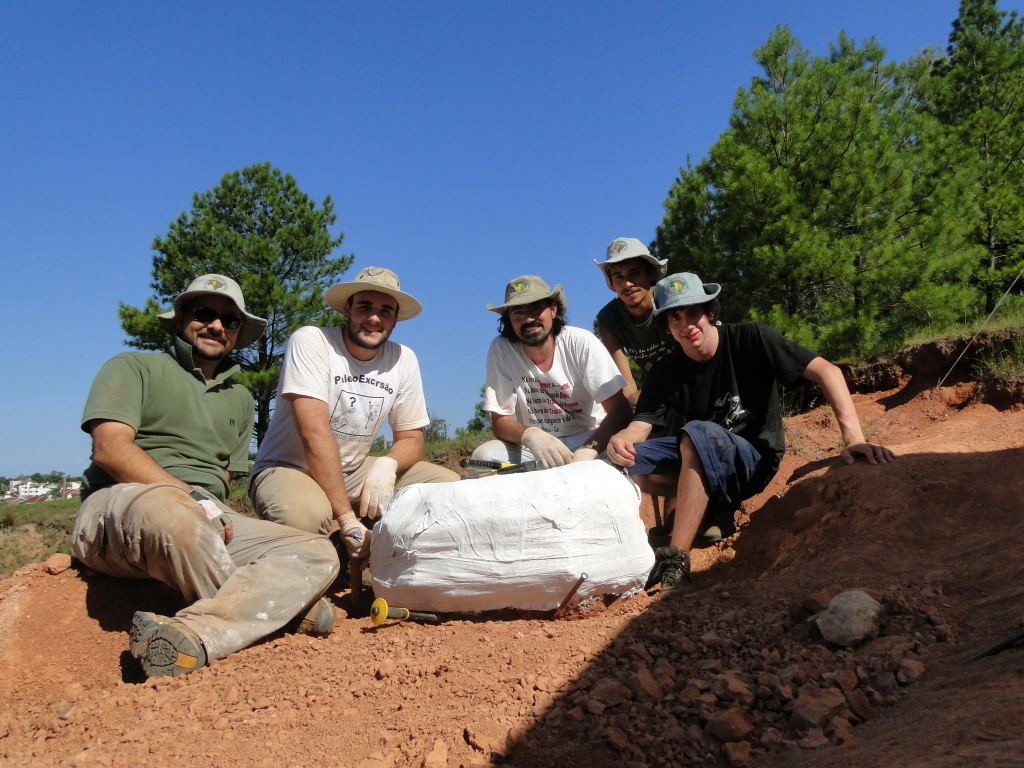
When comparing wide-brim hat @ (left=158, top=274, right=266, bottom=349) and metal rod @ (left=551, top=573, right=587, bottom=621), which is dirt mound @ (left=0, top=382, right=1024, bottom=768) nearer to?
metal rod @ (left=551, top=573, right=587, bottom=621)

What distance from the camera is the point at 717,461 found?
3283 mm

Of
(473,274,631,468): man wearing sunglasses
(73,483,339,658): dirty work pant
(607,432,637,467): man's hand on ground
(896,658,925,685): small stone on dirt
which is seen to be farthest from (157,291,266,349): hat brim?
(896,658,925,685): small stone on dirt

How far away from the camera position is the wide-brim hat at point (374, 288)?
3627 mm

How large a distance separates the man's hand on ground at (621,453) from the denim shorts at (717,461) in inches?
6.9

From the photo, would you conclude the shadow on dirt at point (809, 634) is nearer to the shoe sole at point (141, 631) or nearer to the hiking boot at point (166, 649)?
the hiking boot at point (166, 649)

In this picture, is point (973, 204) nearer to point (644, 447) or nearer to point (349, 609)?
point (644, 447)

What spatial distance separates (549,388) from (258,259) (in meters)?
11.1

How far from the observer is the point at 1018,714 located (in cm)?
135

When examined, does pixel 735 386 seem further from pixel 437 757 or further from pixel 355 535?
pixel 437 757

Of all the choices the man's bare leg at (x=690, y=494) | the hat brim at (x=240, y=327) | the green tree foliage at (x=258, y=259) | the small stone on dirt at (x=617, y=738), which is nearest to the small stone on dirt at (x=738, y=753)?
the small stone on dirt at (x=617, y=738)

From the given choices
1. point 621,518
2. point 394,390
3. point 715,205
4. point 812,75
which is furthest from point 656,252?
point 621,518

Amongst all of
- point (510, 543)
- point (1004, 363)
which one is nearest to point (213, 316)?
point (510, 543)

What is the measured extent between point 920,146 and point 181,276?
39.6ft

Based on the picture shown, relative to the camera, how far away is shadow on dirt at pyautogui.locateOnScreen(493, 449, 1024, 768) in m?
1.68
